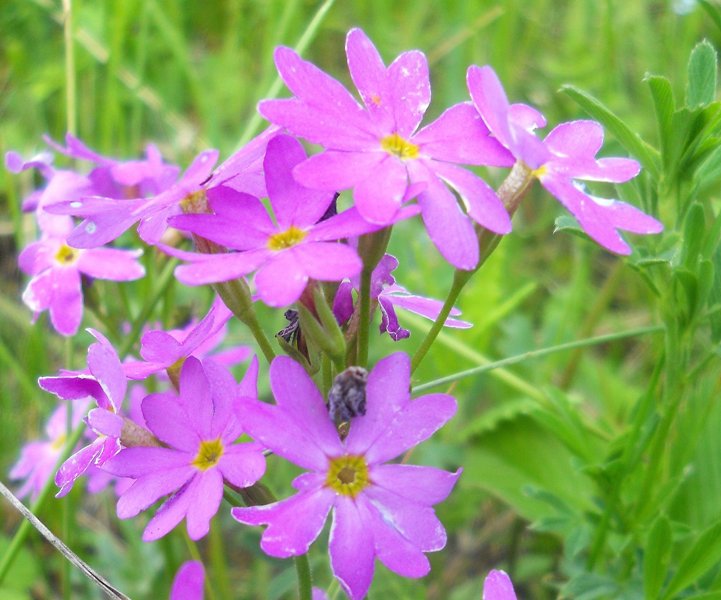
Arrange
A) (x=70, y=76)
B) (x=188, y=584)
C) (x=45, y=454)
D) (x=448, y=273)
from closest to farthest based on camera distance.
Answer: (x=188, y=584), (x=45, y=454), (x=70, y=76), (x=448, y=273)

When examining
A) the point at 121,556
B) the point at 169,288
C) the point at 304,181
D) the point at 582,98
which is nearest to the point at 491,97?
the point at 304,181

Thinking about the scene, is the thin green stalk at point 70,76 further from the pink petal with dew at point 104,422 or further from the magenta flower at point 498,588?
the magenta flower at point 498,588

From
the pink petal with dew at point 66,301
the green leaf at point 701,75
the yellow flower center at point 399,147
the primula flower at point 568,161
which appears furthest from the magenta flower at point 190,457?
the green leaf at point 701,75

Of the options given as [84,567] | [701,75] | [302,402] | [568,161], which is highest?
[701,75]

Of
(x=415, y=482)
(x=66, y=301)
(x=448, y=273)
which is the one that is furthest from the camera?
(x=448, y=273)

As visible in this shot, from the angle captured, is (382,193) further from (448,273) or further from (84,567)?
(448,273)

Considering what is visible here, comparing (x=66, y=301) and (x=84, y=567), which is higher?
(x=66, y=301)

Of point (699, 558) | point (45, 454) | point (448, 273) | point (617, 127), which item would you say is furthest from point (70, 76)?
point (699, 558)
